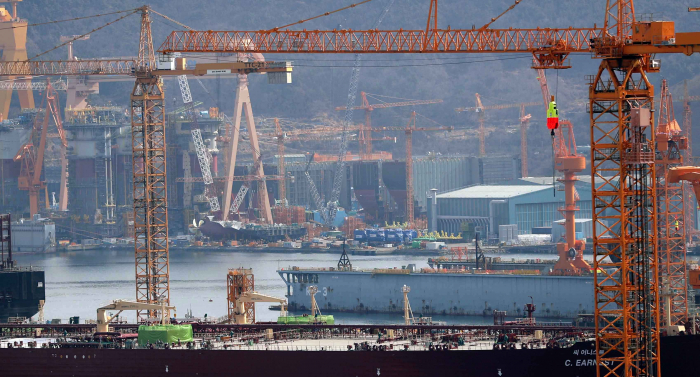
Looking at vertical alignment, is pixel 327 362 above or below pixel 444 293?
above

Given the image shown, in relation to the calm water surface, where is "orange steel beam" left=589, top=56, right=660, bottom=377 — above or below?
above

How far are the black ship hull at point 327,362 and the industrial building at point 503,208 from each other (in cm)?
11968

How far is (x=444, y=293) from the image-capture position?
109m

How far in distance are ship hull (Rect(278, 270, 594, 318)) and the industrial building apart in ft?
224

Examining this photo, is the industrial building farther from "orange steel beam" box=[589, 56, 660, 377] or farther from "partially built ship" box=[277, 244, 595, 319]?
"orange steel beam" box=[589, 56, 660, 377]

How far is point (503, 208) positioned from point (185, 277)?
194ft

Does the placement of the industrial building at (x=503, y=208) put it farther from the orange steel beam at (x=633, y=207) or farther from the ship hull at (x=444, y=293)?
the orange steel beam at (x=633, y=207)

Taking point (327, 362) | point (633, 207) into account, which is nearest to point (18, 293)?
point (327, 362)

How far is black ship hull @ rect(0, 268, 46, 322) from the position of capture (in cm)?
8825

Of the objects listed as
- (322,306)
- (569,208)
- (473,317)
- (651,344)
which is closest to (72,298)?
(322,306)

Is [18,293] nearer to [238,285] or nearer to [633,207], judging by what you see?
[238,285]

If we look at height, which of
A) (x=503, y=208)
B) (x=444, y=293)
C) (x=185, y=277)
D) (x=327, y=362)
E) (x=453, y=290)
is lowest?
(x=185, y=277)

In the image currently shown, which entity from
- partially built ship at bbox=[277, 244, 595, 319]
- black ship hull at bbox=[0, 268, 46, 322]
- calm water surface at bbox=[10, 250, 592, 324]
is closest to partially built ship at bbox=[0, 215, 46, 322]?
black ship hull at bbox=[0, 268, 46, 322]

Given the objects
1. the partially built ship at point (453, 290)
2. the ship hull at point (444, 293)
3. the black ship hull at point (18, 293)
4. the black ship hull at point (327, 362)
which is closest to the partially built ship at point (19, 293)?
the black ship hull at point (18, 293)
